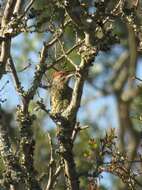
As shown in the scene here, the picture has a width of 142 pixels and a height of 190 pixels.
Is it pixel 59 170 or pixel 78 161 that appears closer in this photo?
pixel 59 170

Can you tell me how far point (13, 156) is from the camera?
3543 mm

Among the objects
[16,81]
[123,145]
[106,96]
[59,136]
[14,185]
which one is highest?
[106,96]

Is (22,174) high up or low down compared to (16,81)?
down

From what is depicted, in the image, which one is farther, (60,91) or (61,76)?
(60,91)

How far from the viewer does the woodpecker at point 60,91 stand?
443cm

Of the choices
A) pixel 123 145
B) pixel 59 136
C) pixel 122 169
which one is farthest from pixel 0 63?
pixel 123 145

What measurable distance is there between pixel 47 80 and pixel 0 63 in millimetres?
545

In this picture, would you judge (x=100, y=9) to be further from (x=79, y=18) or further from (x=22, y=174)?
(x=22, y=174)

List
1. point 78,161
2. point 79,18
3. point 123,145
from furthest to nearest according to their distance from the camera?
point 123,145
point 78,161
point 79,18

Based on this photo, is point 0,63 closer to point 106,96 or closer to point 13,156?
point 13,156

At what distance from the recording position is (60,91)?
4609 mm

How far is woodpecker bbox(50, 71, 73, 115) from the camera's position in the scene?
4430 millimetres

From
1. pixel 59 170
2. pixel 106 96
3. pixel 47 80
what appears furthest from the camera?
pixel 106 96

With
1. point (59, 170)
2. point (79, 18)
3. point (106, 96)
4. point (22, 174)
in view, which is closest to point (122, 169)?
point (59, 170)
